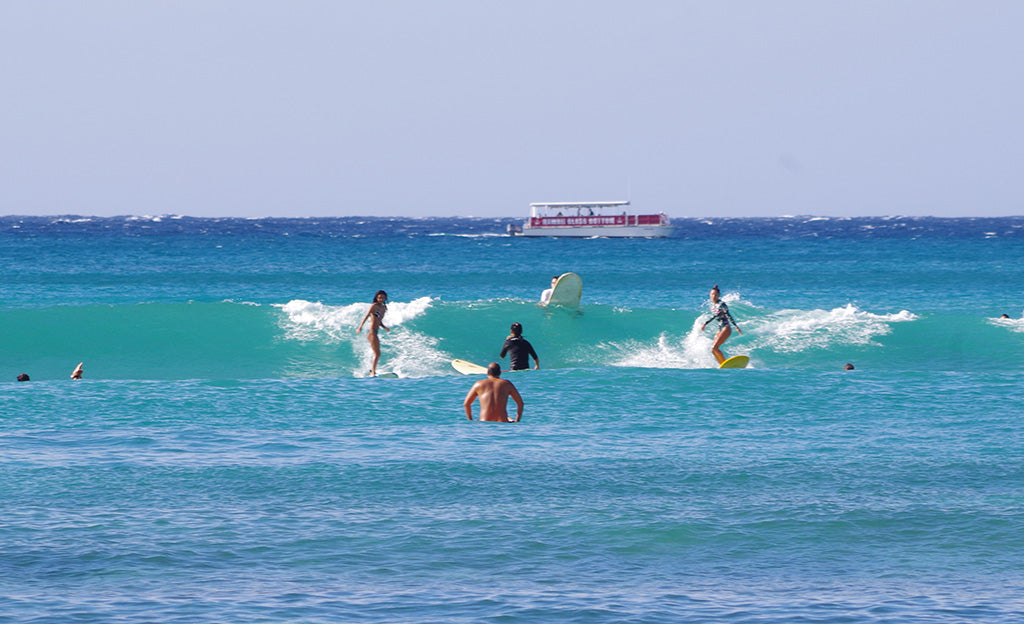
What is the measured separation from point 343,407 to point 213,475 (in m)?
4.58

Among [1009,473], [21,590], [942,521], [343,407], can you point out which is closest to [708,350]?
[343,407]

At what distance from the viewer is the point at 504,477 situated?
1115 centimetres

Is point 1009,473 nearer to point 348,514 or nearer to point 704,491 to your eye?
point 704,491

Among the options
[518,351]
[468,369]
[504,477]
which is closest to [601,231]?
[468,369]

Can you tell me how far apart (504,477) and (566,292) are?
16.9m

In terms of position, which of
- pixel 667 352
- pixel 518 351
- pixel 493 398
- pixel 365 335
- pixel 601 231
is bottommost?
pixel 667 352

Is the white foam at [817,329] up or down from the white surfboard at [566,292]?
down

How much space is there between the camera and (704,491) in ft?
34.9

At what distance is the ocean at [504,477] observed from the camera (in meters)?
7.68

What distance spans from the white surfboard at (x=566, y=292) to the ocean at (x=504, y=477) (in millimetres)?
1136

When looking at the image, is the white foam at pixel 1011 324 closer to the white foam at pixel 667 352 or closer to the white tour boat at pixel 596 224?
the white foam at pixel 667 352

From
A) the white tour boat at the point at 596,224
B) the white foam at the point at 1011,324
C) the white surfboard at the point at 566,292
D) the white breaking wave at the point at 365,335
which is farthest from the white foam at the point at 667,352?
the white tour boat at the point at 596,224

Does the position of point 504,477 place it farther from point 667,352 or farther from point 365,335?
point 365,335

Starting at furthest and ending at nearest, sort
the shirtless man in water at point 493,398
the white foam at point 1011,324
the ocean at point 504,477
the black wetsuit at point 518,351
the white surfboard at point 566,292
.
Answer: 1. the white surfboard at point 566,292
2. the white foam at point 1011,324
3. the black wetsuit at point 518,351
4. the shirtless man in water at point 493,398
5. the ocean at point 504,477
